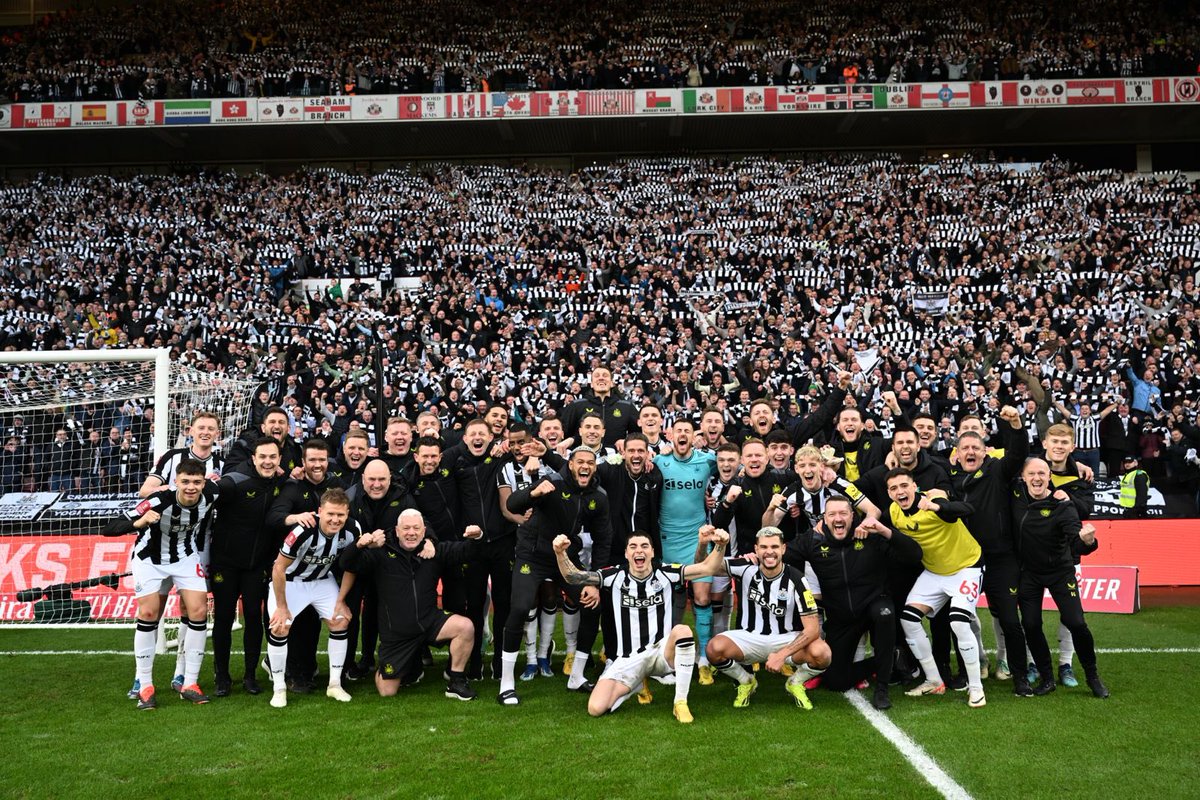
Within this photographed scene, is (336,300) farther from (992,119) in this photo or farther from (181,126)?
(992,119)

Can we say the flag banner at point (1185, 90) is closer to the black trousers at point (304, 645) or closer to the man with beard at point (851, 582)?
the man with beard at point (851, 582)

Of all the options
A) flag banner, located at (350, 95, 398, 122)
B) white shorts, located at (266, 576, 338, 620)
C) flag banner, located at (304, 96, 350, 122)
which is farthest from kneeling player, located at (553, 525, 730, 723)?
flag banner, located at (304, 96, 350, 122)

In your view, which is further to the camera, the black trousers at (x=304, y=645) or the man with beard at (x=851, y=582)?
the black trousers at (x=304, y=645)

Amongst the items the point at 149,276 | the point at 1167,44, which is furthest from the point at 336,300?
the point at 1167,44

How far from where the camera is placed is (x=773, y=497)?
6.81 m

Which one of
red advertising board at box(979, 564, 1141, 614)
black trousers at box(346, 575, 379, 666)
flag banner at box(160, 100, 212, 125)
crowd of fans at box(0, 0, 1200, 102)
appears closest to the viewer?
black trousers at box(346, 575, 379, 666)

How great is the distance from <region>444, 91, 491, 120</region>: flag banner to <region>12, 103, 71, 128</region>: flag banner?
12552 mm

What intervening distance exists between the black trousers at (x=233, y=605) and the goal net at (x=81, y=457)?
2071mm

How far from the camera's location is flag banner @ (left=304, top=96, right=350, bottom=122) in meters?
30.5

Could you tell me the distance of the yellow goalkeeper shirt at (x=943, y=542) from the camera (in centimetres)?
668

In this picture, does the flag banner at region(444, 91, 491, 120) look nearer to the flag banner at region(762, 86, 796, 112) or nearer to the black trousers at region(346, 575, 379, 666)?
the flag banner at region(762, 86, 796, 112)

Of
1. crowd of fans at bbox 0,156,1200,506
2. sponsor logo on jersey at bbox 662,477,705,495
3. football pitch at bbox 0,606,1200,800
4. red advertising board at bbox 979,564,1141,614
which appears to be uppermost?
crowd of fans at bbox 0,156,1200,506

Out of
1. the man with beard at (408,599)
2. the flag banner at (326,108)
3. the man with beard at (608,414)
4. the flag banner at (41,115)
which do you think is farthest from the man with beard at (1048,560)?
the flag banner at (41,115)

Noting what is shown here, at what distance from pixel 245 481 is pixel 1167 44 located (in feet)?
111
